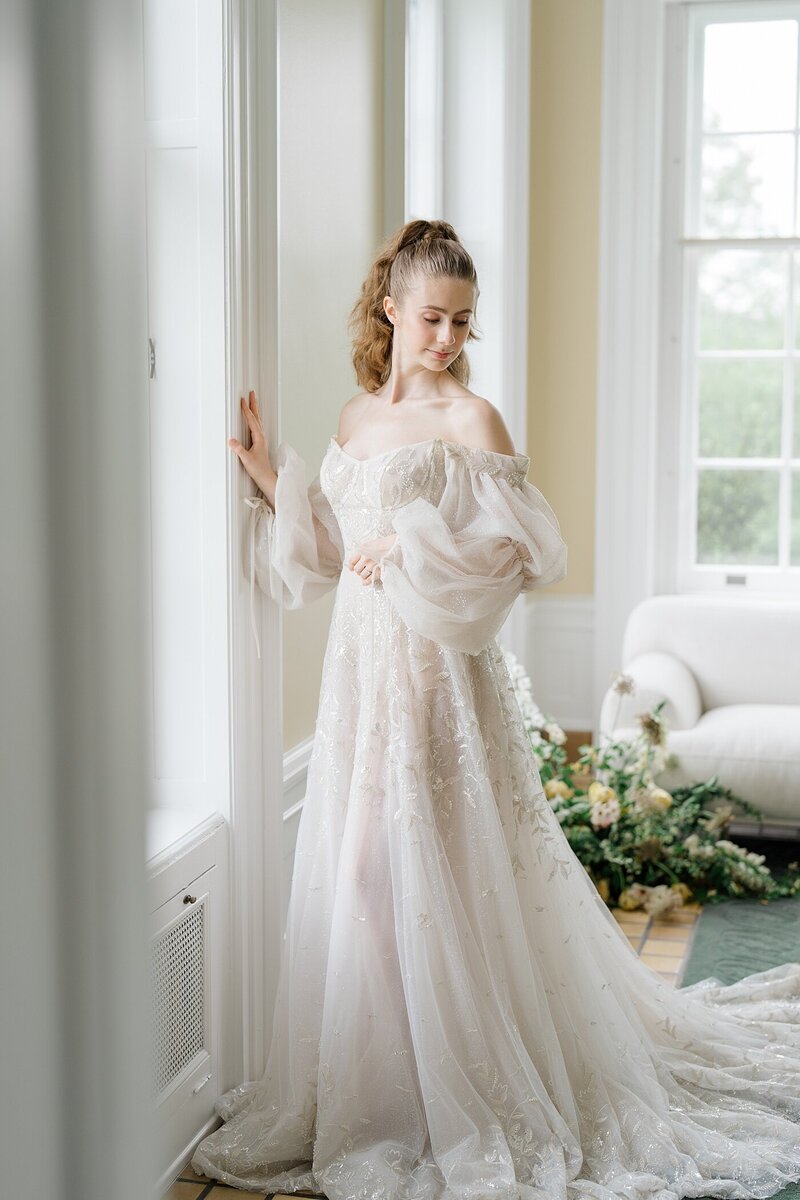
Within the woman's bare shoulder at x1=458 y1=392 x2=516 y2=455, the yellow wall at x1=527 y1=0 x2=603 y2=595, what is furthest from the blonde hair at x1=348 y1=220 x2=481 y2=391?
the yellow wall at x1=527 y1=0 x2=603 y2=595

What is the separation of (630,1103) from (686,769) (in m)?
1.97

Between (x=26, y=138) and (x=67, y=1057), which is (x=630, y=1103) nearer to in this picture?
(x=67, y=1057)

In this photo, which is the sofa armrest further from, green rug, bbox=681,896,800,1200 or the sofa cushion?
green rug, bbox=681,896,800,1200

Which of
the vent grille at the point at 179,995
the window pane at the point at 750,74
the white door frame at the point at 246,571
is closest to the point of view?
the vent grille at the point at 179,995

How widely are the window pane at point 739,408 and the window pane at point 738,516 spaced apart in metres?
0.10

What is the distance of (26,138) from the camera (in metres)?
0.35

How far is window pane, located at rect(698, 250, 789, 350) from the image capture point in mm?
5230

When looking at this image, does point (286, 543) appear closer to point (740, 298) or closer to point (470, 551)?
point (470, 551)

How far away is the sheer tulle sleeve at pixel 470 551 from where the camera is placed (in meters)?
2.24

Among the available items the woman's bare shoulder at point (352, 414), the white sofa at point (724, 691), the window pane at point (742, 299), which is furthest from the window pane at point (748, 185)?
the woman's bare shoulder at point (352, 414)

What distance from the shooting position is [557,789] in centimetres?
403

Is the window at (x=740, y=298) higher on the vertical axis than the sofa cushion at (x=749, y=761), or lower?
higher

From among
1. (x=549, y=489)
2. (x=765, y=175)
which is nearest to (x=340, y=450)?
(x=549, y=489)

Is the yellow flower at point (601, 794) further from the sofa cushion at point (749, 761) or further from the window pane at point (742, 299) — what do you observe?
the window pane at point (742, 299)
